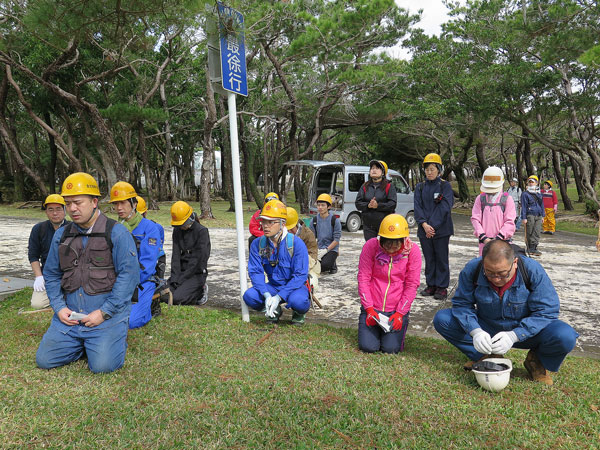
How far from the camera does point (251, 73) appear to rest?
20734 mm

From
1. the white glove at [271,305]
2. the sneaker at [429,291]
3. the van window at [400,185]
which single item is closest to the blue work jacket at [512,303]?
the white glove at [271,305]

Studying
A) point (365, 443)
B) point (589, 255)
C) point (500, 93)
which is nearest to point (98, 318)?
point (365, 443)

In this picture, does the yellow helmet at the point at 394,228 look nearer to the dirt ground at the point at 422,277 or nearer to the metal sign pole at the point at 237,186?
the dirt ground at the point at 422,277

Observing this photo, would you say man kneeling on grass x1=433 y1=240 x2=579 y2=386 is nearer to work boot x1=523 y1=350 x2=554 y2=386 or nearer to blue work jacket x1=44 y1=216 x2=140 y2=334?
work boot x1=523 y1=350 x2=554 y2=386

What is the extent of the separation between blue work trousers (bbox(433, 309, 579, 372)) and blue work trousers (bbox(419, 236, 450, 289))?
2.11m

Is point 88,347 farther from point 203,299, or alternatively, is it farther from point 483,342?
point 483,342

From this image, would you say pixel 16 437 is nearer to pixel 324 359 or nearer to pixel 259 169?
pixel 324 359

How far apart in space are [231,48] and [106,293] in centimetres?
266

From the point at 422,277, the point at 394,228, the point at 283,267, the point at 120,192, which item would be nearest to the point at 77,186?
the point at 120,192

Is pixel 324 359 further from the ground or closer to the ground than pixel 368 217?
closer to the ground

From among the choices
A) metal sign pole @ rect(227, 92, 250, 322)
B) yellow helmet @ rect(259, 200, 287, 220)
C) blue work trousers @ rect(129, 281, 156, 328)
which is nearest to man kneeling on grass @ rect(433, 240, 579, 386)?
yellow helmet @ rect(259, 200, 287, 220)

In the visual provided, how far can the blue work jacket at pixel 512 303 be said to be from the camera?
3164mm

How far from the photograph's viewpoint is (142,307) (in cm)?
459

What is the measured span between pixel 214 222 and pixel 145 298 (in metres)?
11.1
